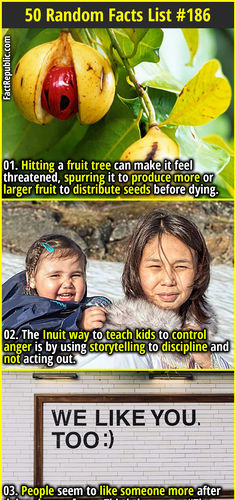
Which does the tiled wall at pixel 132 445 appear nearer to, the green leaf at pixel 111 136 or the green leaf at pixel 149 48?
the green leaf at pixel 111 136

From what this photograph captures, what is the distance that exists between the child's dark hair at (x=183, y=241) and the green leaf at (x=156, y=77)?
2.34 ft

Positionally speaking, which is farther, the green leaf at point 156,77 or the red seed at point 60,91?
the green leaf at point 156,77

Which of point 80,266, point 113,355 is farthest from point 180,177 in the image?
point 113,355

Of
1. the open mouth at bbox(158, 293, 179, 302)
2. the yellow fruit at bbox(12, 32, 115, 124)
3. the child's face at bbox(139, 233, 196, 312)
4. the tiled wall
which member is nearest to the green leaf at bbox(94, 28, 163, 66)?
the yellow fruit at bbox(12, 32, 115, 124)

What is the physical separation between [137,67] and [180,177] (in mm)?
672

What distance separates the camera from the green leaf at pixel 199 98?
15.6ft

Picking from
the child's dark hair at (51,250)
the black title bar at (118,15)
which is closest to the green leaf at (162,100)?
the black title bar at (118,15)

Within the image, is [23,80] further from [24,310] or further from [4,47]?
[24,310]

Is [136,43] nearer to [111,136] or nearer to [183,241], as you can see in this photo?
[111,136]

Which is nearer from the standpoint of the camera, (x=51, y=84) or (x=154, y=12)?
(x=51, y=84)

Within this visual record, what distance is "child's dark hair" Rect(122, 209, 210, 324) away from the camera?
4945 millimetres

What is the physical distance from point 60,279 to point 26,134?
86 cm

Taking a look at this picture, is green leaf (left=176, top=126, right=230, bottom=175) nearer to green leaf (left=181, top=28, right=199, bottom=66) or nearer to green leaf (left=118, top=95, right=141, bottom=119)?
green leaf (left=118, top=95, right=141, bottom=119)

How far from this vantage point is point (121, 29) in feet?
15.9
